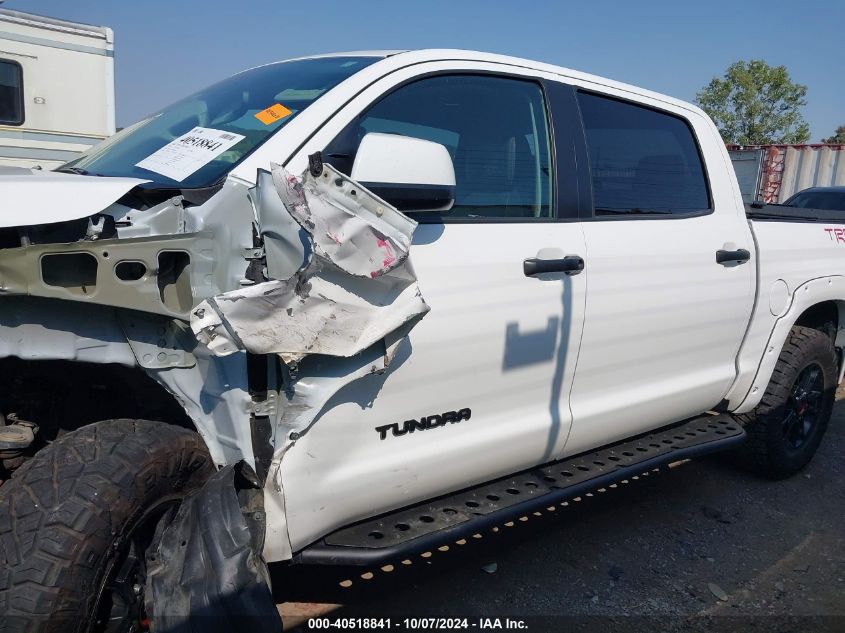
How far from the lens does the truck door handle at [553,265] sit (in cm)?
257

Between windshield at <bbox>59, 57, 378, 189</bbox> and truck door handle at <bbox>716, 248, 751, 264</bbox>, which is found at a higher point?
windshield at <bbox>59, 57, 378, 189</bbox>

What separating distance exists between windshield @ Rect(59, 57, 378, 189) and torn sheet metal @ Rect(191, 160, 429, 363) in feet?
1.44

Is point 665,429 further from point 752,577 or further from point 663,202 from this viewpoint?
point 663,202

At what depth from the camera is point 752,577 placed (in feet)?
10.9

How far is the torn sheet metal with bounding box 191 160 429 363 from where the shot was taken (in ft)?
6.02

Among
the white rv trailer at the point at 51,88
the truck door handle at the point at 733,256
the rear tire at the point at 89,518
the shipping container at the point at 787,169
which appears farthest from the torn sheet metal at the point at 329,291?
the shipping container at the point at 787,169

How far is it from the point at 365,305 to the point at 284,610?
57.6 inches

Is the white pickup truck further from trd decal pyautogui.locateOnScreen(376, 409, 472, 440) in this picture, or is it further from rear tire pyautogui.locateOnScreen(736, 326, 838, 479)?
rear tire pyautogui.locateOnScreen(736, 326, 838, 479)

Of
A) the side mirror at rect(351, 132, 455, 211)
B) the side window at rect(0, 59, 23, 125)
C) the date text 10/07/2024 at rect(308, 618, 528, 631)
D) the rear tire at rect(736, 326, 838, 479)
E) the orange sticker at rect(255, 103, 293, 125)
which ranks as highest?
the side window at rect(0, 59, 23, 125)

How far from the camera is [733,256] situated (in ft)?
11.2

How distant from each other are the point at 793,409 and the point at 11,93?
7.18 m

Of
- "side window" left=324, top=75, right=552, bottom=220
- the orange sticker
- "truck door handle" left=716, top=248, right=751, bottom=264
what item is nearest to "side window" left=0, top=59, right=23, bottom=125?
the orange sticker

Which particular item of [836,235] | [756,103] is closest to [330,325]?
[836,235]

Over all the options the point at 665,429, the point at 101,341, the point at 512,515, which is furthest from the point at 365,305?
the point at 665,429
